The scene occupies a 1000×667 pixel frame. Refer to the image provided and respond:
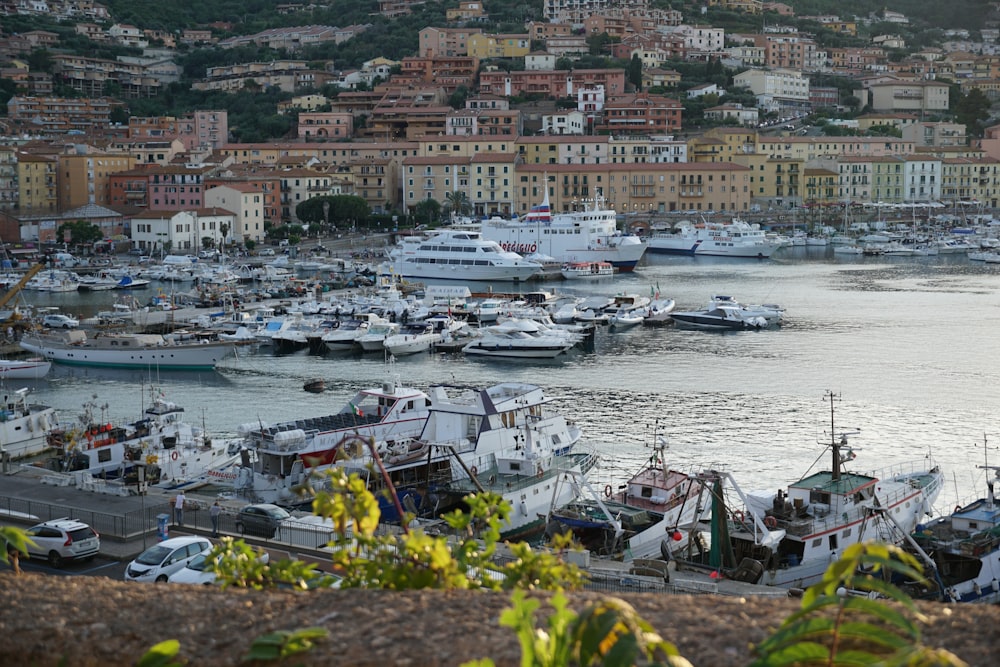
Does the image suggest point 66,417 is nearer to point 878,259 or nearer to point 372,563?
point 372,563

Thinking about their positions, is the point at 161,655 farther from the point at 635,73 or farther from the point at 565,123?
the point at 635,73

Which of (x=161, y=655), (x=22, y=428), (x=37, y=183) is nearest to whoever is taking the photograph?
(x=161, y=655)

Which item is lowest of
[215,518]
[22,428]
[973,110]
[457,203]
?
[22,428]

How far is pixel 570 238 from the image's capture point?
43.5m

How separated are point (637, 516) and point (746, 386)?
31.7 ft

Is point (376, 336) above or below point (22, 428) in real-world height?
below

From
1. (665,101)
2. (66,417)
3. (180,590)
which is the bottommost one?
(66,417)

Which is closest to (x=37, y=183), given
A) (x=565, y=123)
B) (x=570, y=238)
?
(x=570, y=238)

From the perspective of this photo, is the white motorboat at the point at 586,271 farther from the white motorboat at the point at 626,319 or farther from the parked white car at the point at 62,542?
the parked white car at the point at 62,542

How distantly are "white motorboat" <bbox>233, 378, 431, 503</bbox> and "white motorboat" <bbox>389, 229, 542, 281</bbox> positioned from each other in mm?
25177

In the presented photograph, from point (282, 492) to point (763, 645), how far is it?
970cm

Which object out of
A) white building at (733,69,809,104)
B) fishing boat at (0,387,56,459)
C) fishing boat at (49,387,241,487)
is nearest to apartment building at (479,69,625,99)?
white building at (733,69,809,104)

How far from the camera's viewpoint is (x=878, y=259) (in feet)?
153

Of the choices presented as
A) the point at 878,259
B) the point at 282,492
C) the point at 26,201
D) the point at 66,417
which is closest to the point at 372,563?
the point at 282,492
